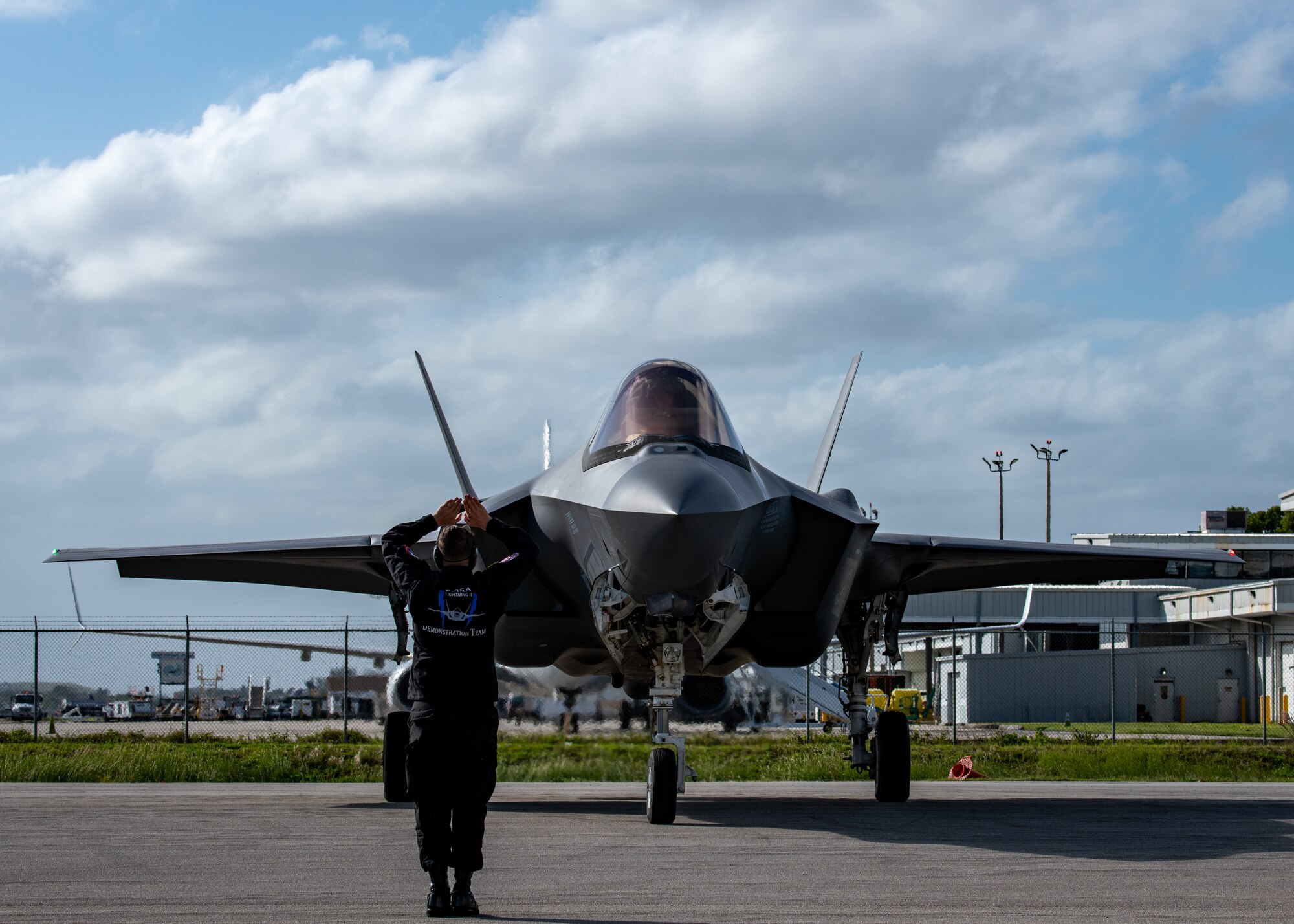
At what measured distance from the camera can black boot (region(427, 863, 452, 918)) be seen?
5.20 metres

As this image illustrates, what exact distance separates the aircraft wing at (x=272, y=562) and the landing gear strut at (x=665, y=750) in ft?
8.65

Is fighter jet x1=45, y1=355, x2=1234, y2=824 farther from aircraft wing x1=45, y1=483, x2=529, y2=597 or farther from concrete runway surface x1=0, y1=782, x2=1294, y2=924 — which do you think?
concrete runway surface x1=0, y1=782, x2=1294, y2=924

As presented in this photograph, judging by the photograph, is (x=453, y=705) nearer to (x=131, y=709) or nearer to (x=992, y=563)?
(x=992, y=563)

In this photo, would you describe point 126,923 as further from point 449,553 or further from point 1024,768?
point 1024,768

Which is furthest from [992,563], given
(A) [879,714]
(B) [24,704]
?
(B) [24,704]

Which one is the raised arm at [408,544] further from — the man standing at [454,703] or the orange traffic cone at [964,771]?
the orange traffic cone at [964,771]

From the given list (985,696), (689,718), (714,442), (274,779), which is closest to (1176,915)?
(714,442)

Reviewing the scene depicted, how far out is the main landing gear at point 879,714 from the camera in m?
11.3

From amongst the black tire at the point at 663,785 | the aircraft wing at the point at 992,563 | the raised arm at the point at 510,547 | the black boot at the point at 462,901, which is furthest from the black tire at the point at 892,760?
the black boot at the point at 462,901

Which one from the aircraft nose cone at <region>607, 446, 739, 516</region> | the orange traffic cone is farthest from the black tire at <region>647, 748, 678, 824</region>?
the orange traffic cone

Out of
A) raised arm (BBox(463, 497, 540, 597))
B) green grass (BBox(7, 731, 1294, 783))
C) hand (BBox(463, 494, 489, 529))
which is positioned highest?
hand (BBox(463, 494, 489, 529))

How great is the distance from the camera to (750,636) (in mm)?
10367

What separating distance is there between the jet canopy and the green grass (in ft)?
21.9

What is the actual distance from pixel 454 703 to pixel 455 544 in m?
0.69
